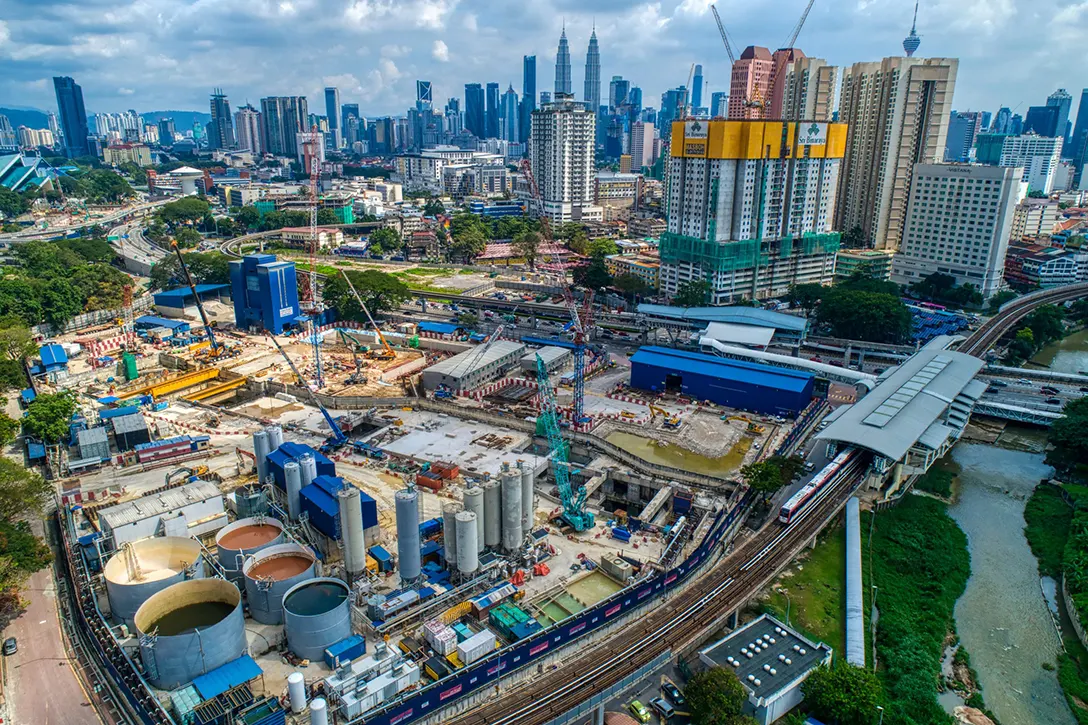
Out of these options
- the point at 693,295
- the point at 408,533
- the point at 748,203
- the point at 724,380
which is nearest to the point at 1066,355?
the point at 748,203

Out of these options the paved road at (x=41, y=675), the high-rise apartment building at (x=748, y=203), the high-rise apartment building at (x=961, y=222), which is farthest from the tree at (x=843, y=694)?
the high-rise apartment building at (x=961, y=222)

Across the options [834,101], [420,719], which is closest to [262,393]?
[420,719]

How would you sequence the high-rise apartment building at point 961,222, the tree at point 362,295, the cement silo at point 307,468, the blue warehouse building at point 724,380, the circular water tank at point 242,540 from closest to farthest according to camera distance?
the circular water tank at point 242,540 < the cement silo at point 307,468 < the blue warehouse building at point 724,380 < the tree at point 362,295 < the high-rise apartment building at point 961,222

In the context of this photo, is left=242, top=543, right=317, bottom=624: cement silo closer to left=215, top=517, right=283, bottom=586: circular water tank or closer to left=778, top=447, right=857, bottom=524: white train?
left=215, top=517, right=283, bottom=586: circular water tank

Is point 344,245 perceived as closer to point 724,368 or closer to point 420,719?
point 724,368

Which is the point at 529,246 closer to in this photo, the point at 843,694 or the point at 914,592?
the point at 914,592

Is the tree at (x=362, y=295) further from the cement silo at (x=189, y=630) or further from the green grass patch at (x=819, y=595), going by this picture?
the green grass patch at (x=819, y=595)
